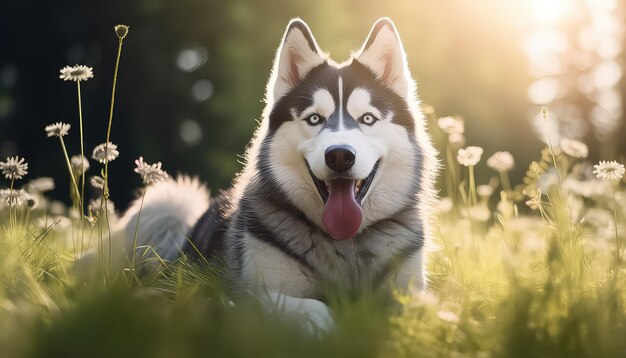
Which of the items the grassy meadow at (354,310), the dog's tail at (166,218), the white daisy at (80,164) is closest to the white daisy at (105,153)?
the grassy meadow at (354,310)

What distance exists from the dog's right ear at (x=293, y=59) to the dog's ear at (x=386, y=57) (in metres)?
0.30

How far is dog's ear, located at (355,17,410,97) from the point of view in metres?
4.40

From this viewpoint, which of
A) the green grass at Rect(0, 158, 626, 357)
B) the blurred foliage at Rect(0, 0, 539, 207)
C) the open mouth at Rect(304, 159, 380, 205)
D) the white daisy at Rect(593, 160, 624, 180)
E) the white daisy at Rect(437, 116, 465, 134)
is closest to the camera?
the green grass at Rect(0, 158, 626, 357)

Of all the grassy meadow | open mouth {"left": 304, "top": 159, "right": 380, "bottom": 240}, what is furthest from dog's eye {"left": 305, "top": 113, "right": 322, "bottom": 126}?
the grassy meadow

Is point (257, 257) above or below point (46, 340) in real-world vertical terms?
below

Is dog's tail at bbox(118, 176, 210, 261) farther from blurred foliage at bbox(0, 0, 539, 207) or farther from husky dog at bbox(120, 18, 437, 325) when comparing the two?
blurred foliage at bbox(0, 0, 539, 207)

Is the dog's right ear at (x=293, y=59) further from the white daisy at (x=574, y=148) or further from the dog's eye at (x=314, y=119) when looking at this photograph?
the white daisy at (x=574, y=148)

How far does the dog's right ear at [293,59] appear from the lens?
435 cm

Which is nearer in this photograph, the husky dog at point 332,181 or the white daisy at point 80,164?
the husky dog at point 332,181

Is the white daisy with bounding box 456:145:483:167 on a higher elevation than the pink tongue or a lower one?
higher

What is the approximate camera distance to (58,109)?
50.8 feet

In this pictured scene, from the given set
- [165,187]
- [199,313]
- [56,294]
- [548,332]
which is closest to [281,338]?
[199,313]

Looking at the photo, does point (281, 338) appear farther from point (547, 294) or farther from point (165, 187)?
point (165, 187)

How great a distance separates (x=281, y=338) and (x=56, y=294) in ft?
4.64
